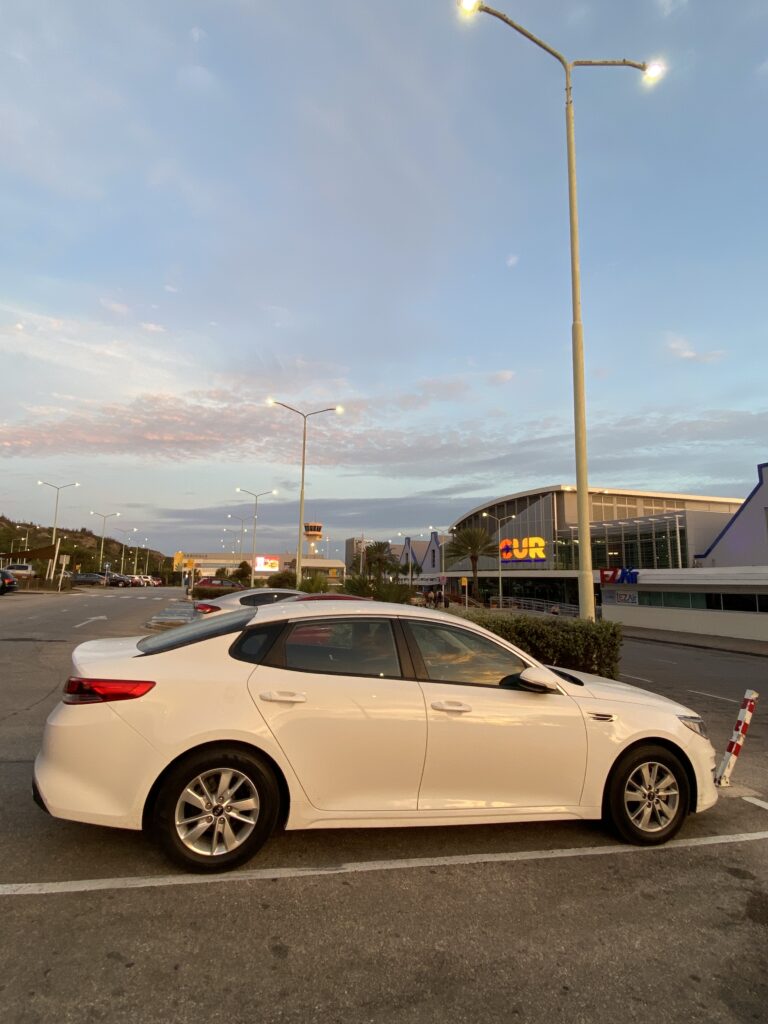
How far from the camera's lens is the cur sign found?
63750mm

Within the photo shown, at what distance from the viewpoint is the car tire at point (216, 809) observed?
11.2ft

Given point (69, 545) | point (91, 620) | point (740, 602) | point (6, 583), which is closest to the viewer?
point (91, 620)

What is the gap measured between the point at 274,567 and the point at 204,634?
64945mm

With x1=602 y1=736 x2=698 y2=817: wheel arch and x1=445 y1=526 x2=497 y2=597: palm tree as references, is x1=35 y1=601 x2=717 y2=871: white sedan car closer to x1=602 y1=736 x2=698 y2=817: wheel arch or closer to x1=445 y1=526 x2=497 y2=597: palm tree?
x1=602 y1=736 x2=698 y2=817: wheel arch

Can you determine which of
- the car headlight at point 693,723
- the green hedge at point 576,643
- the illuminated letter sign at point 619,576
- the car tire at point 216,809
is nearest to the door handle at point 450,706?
the car tire at point 216,809

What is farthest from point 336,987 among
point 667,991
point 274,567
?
point 274,567

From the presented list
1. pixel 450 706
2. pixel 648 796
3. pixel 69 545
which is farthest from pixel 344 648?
pixel 69 545

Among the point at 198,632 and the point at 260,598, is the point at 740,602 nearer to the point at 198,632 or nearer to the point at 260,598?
the point at 260,598

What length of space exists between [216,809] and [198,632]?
111cm

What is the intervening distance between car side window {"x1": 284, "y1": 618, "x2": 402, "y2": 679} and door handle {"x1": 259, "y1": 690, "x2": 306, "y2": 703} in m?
0.17

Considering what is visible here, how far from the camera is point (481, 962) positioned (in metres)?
2.78

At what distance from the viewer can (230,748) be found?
11.5 feet

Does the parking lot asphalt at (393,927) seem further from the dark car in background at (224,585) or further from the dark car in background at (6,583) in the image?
the dark car in background at (224,585)

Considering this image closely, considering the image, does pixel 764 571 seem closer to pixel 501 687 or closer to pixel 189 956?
pixel 501 687
